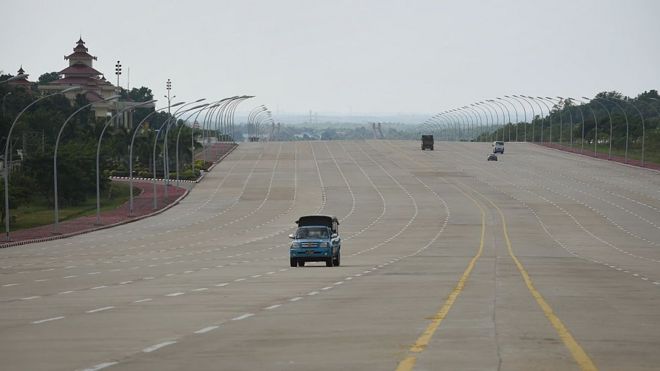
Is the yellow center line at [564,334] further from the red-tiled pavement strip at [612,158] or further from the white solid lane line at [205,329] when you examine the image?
the red-tiled pavement strip at [612,158]

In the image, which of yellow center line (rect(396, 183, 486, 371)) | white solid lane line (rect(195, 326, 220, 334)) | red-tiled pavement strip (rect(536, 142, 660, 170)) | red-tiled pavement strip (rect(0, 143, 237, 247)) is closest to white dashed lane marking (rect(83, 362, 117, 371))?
yellow center line (rect(396, 183, 486, 371))

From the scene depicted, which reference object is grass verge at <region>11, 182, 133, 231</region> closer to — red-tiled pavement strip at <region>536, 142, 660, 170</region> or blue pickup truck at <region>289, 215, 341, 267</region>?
blue pickup truck at <region>289, 215, 341, 267</region>

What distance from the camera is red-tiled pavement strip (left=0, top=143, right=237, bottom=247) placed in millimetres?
76787

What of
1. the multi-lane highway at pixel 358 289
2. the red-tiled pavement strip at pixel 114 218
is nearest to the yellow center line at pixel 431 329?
the multi-lane highway at pixel 358 289

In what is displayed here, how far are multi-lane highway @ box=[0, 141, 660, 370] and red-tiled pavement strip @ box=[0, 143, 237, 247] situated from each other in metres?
2.03

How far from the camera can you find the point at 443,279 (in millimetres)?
36062

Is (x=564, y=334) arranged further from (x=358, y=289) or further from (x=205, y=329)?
(x=358, y=289)

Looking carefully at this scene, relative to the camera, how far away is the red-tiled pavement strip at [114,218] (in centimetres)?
7679

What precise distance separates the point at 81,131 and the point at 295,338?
144 m

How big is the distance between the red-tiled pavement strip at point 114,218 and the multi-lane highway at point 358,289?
6.66 feet

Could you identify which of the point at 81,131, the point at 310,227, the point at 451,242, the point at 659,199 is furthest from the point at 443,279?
the point at 81,131

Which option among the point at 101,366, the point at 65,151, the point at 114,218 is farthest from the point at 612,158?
the point at 101,366

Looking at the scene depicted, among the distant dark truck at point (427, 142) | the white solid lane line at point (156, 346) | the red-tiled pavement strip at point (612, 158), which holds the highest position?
the white solid lane line at point (156, 346)

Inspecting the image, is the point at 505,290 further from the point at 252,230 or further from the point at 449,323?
the point at 252,230
